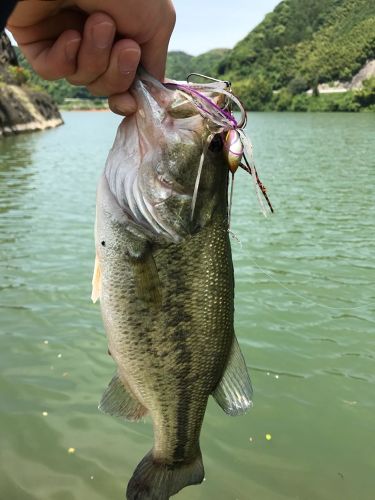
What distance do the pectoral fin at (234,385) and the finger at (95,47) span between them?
1306 mm

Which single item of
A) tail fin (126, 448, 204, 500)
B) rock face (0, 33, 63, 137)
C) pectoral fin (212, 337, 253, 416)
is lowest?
rock face (0, 33, 63, 137)

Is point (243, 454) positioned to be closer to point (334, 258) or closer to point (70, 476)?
point (70, 476)

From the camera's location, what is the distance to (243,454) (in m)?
4.45

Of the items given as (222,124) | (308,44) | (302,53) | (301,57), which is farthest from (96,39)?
(308,44)

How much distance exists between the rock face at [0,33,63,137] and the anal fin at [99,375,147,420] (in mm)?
32628

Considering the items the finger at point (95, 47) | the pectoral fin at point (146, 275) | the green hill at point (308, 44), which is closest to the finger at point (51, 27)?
the finger at point (95, 47)

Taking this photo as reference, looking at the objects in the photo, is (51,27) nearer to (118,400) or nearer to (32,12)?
(32,12)

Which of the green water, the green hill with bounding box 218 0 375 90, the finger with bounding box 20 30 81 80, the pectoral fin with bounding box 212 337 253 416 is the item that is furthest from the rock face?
the green hill with bounding box 218 0 375 90

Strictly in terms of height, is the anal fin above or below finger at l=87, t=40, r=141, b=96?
below

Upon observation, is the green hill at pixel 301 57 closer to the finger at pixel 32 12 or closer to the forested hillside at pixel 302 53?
the forested hillside at pixel 302 53

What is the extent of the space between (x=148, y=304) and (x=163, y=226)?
1.08 feet

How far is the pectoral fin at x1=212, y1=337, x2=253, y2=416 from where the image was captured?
2424 mm

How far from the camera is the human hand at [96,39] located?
6.11 ft

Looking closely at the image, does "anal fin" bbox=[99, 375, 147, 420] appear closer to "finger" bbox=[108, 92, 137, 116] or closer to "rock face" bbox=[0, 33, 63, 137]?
"finger" bbox=[108, 92, 137, 116]
